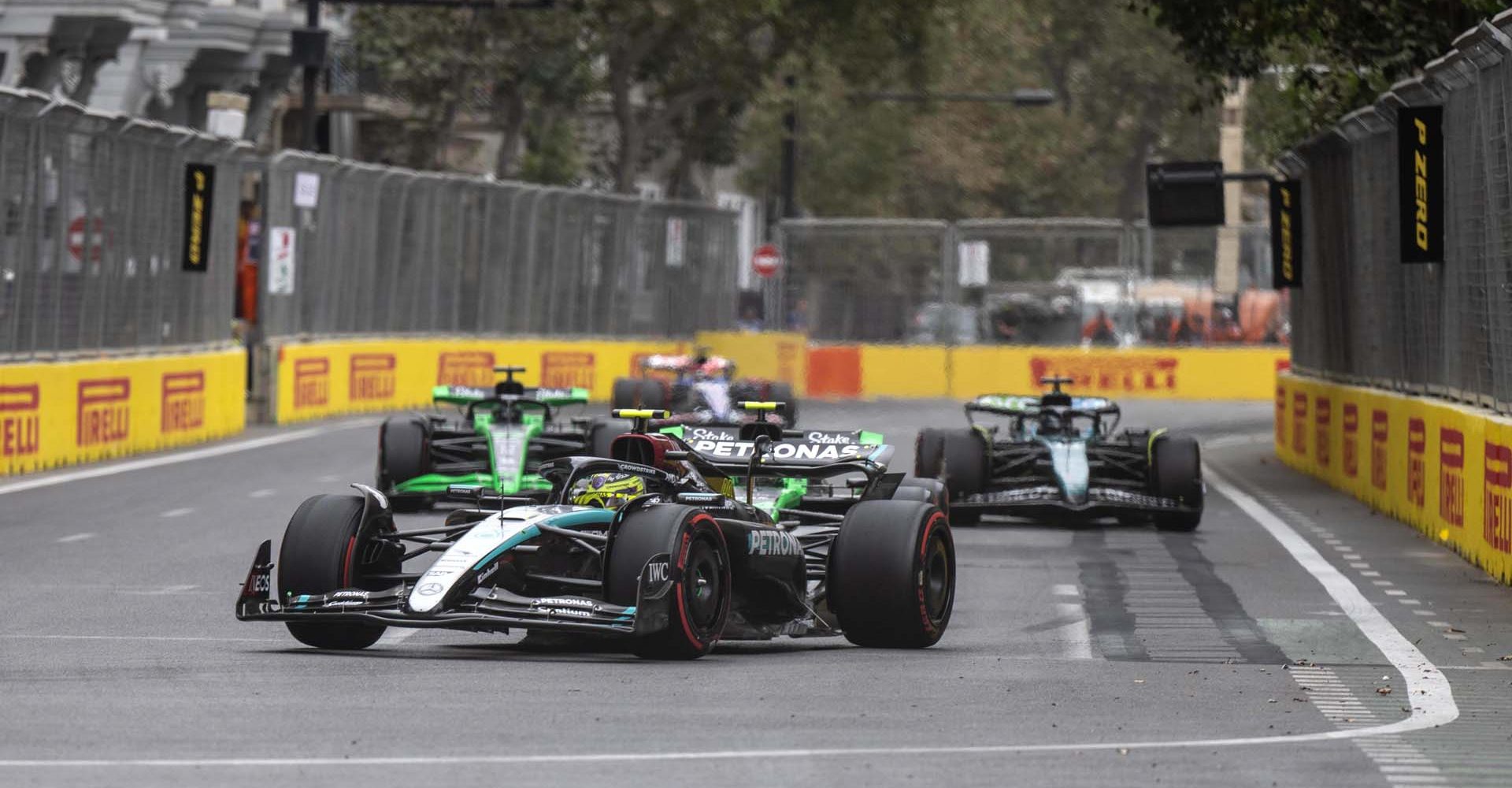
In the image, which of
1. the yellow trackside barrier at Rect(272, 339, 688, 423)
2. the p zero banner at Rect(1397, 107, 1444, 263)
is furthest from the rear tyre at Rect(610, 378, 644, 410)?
the p zero banner at Rect(1397, 107, 1444, 263)

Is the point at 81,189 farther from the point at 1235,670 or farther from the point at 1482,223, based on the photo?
the point at 1235,670

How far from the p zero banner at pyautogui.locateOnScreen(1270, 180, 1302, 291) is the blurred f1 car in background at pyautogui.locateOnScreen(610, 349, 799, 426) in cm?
521

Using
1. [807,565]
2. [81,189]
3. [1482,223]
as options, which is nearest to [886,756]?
[807,565]

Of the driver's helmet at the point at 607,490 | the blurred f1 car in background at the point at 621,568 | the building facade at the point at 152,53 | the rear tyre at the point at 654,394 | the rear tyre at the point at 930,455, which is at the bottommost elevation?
the blurred f1 car in background at the point at 621,568

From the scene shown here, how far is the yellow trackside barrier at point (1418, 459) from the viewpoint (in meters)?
15.4

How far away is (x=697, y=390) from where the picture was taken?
26.9 m

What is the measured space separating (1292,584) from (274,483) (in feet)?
31.5

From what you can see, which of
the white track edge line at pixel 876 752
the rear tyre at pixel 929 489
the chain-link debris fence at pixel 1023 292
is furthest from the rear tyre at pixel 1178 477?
the chain-link debris fence at pixel 1023 292

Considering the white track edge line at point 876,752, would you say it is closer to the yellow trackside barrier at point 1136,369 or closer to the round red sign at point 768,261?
the round red sign at point 768,261

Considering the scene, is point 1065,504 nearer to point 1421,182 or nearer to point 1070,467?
point 1070,467

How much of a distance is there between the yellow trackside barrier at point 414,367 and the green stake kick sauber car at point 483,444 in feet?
37.8

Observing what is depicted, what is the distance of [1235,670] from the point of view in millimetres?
10719

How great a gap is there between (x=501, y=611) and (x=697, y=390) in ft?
54.7

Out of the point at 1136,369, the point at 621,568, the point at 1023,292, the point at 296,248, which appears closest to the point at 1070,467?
the point at 621,568
